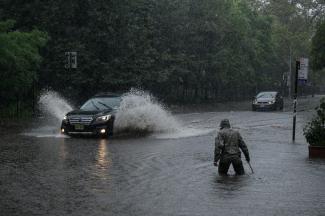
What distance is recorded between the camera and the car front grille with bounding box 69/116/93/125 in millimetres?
21234

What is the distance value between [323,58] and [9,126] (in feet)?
99.7

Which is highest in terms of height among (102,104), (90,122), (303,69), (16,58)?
(16,58)

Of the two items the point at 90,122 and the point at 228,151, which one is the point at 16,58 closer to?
the point at 90,122

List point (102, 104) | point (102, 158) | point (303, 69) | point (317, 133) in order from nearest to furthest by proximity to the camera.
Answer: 1. point (102, 158)
2. point (317, 133)
3. point (303, 69)
4. point (102, 104)

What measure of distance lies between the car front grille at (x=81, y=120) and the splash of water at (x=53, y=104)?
1444cm

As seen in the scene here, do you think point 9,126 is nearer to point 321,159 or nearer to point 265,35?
point 321,159

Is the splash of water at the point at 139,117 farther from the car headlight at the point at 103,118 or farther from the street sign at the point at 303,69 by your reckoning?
the street sign at the point at 303,69

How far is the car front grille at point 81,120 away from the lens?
21.2 m

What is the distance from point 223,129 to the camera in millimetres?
13047

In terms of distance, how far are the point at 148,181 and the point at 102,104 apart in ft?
38.2

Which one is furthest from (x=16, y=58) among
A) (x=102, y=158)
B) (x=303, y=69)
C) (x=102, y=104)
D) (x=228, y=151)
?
(x=228, y=151)

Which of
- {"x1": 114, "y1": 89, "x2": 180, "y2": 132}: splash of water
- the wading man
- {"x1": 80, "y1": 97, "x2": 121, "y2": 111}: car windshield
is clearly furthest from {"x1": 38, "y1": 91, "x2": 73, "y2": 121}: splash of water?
the wading man

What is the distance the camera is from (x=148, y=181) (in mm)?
11719

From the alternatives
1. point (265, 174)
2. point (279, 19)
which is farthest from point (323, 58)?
point (279, 19)
